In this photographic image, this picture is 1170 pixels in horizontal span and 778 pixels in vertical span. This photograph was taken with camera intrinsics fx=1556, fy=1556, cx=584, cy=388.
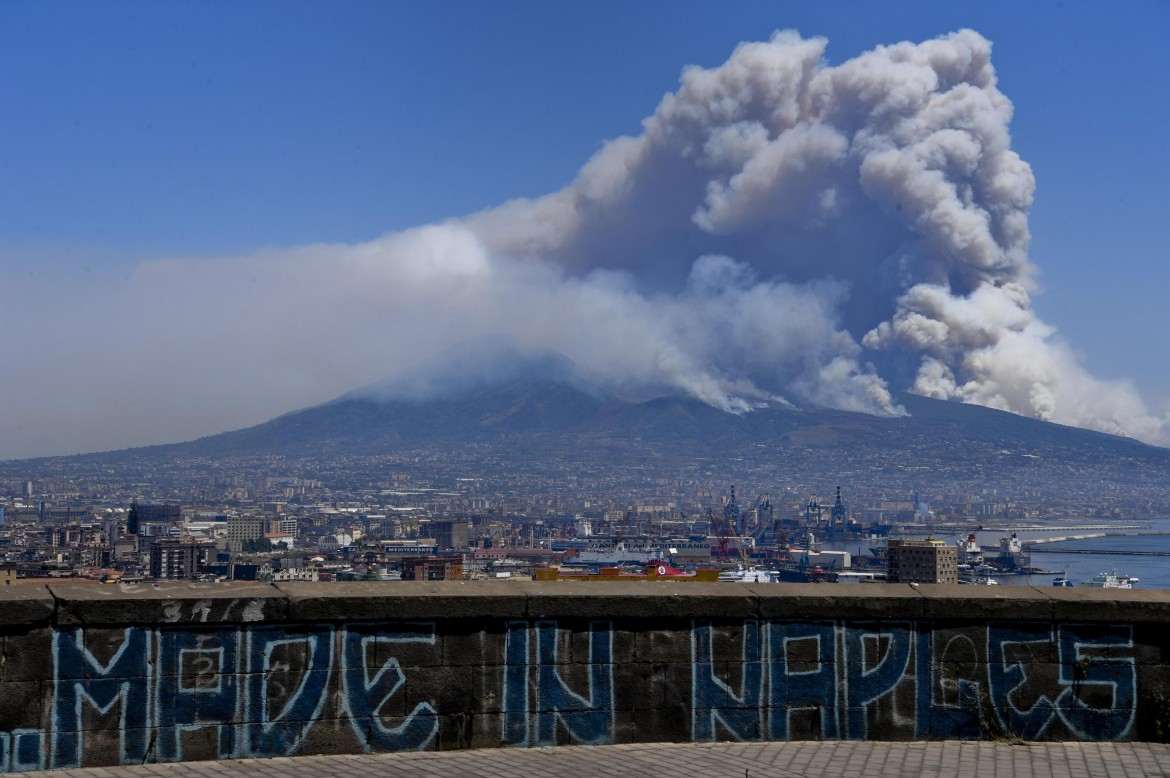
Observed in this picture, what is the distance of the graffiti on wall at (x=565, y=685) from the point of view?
22.2 feet

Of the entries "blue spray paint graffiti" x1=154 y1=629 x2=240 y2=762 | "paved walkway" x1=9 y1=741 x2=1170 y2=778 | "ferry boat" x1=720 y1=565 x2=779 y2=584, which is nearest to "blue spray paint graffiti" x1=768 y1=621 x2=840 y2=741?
"paved walkway" x1=9 y1=741 x2=1170 y2=778

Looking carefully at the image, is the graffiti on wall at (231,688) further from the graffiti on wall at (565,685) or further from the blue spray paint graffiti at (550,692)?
the blue spray paint graffiti at (550,692)

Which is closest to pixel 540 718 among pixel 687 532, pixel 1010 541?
pixel 1010 541

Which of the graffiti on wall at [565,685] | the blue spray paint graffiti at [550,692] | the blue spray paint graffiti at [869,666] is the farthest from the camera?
the blue spray paint graffiti at [869,666]

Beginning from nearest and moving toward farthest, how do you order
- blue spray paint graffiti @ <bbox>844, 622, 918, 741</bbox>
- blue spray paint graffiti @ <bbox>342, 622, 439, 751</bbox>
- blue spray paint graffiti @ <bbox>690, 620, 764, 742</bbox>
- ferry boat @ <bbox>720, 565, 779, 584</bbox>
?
blue spray paint graffiti @ <bbox>342, 622, 439, 751</bbox>, blue spray paint graffiti @ <bbox>690, 620, 764, 742</bbox>, blue spray paint graffiti @ <bbox>844, 622, 918, 741</bbox>, ferry boat @ <bbox>720, 565, 779, 584</bbox>

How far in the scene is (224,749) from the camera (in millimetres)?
6883

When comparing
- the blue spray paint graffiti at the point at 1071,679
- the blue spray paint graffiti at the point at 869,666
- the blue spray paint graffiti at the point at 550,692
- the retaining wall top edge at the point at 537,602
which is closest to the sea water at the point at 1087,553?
the blue spray paint graffiti at the point at 1071,679

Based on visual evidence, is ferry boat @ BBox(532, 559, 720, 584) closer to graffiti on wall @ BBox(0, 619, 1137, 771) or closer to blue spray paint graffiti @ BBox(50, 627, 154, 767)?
graffiti on wall @ BBox(0, 619, 1137, 771)

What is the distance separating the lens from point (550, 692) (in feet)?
24.1

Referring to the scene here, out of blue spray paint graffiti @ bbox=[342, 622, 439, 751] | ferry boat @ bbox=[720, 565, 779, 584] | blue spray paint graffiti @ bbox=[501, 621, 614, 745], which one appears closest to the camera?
blue spray paint graffiti @ bbox=[342, 622, 439, 751]

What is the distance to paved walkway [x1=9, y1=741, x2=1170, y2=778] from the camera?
265 inches

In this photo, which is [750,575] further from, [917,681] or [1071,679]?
[917,681]

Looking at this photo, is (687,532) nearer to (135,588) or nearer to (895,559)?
(895,559)

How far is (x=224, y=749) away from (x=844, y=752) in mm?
2861
